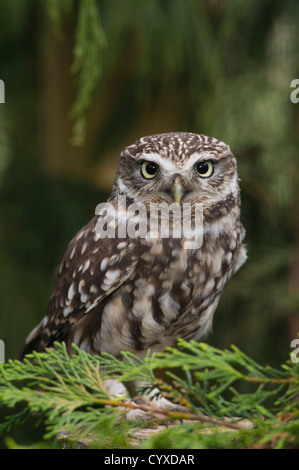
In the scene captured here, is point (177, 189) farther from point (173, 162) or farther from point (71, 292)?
point (71, 292)

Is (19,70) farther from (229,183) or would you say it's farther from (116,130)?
(229,183)

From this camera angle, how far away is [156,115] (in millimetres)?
3861

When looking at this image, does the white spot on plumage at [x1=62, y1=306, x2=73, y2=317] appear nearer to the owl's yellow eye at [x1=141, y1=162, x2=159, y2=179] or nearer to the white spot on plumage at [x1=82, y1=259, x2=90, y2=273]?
the white spot on plumage at [x1=82, y1=259, x2=90, y2=273]

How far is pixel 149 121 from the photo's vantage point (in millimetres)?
3889

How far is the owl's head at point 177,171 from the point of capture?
6.81ft

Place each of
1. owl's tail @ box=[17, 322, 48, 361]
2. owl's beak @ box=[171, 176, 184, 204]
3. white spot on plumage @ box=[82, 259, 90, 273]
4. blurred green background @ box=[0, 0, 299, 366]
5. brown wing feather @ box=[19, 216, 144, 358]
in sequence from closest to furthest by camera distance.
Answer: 1. owl's beak @ box=[171, 176, 184, 204]
2. brown wing feather @ box=[19, 216, 144, 358]
3. white spot on plumage @ box=[82, 259, 90, 273]
4. owl's tail @ box=[17, 322, 48, 361]
5. blurred green background @ box=[0, 0, 299, 366]

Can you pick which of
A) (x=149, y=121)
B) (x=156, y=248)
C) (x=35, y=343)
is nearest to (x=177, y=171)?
(x=156, y=248)

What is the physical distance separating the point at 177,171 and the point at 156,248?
1.01ft

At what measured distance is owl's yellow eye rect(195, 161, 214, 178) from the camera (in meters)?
2.15

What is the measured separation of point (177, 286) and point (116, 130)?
73.6 inches

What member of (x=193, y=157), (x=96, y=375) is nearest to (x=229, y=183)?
(x=193, y=157)

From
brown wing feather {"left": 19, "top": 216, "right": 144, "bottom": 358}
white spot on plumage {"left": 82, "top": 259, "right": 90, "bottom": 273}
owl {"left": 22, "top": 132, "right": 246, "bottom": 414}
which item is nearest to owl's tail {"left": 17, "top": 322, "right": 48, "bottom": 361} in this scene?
brown wing feather {"left": 19, "top": 216, "right": 144, "bottom": 358}

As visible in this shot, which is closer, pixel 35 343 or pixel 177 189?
pixel 177 189

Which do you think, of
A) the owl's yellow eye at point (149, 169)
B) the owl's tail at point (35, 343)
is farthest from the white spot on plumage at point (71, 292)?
the owl's yellow eye at point (149, 169)
